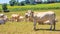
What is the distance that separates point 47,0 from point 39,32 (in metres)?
56.4

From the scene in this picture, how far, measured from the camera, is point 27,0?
240ft

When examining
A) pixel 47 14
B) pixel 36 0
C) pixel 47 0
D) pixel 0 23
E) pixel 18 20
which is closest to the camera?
pixel 47 14

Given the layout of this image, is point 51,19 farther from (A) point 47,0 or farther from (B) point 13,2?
(A) point 47,0

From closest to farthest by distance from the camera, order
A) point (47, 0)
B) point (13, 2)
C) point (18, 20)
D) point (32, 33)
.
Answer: point (32, 33) → point (18, 20) → point (13, 2) → point (47, 0)

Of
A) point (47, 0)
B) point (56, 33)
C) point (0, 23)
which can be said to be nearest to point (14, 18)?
point (0, 23)

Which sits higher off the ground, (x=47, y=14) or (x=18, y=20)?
(x=47, y=14)

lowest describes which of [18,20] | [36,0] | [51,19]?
[36,0]

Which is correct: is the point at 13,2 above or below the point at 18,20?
below

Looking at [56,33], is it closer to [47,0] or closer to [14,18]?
[14,18]

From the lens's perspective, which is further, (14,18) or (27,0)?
(27,0)

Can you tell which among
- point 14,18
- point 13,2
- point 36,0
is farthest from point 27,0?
point 14,18

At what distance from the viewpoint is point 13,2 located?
174 feet

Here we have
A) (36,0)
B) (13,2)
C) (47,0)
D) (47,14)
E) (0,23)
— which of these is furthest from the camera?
(36,0)

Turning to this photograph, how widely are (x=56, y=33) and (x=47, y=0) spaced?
5664cm
